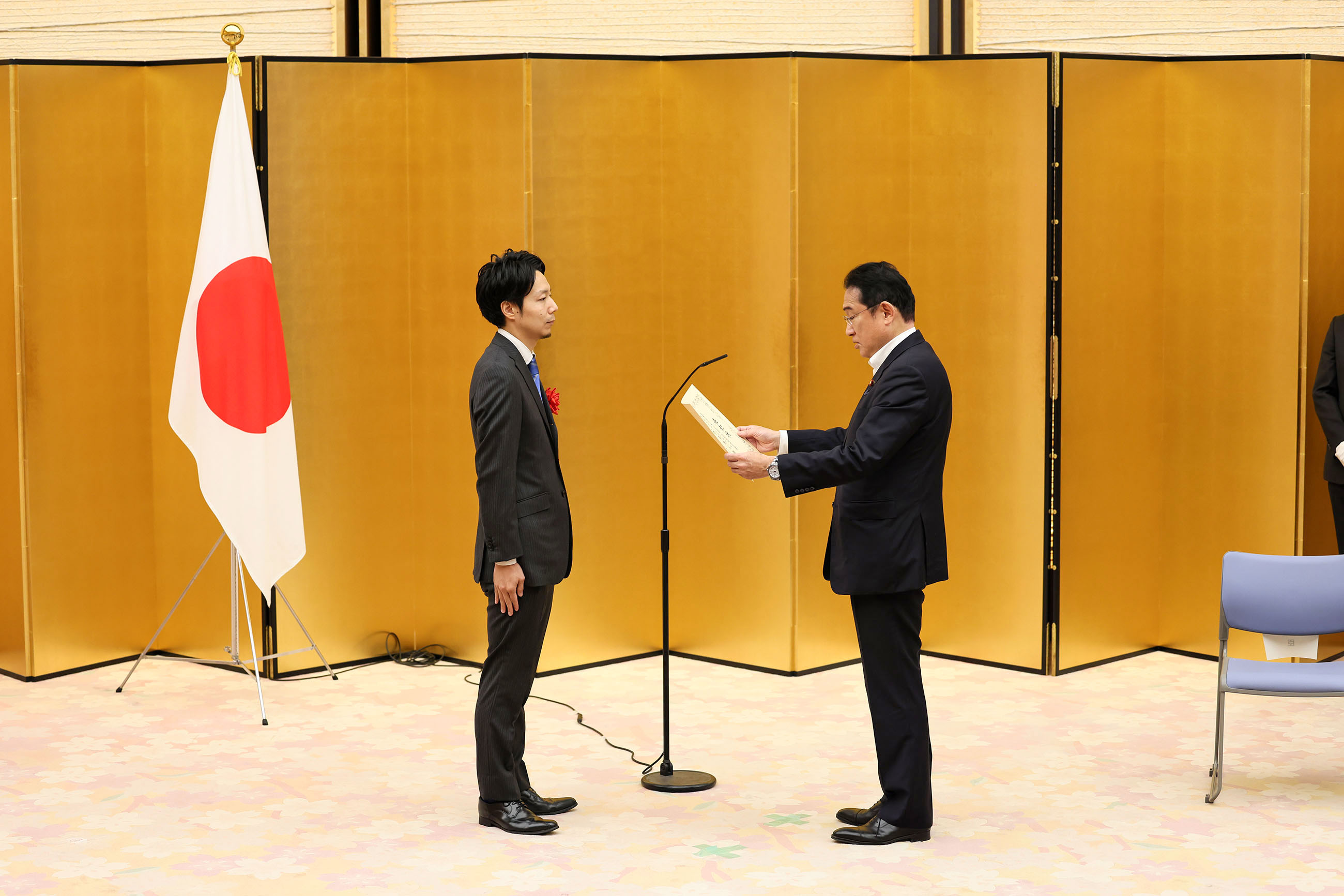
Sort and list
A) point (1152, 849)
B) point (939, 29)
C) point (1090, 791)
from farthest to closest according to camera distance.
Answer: point (939, 29), point (1090, 791), point (1152, 849)

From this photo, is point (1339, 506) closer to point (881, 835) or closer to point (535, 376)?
point (881, 835)

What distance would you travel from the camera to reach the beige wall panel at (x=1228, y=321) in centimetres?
556

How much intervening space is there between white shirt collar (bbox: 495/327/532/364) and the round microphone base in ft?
4.28

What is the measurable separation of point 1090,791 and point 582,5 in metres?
3.92

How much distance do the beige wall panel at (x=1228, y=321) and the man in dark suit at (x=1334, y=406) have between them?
11cm

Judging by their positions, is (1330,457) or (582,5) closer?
(1330,457)

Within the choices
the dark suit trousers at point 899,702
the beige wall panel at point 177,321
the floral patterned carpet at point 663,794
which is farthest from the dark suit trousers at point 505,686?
the beige wall panel at point 177,321

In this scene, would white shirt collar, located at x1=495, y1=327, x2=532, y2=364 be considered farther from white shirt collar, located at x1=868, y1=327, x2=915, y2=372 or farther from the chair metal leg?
the chair metal leg

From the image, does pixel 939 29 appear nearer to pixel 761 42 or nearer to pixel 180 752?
pixel 761 42

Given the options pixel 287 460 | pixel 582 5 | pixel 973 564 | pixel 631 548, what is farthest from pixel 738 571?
pixel 582 5

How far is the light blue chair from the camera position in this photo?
4.31 metres

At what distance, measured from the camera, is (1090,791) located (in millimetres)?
4277

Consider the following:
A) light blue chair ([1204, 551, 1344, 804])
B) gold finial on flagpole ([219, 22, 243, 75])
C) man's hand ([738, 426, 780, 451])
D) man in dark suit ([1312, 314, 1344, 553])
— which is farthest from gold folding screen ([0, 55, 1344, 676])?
man's hand ([738, 426, 780, 451])

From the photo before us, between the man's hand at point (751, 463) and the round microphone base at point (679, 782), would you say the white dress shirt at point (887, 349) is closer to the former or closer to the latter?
the man's hand at point (751, 463)
